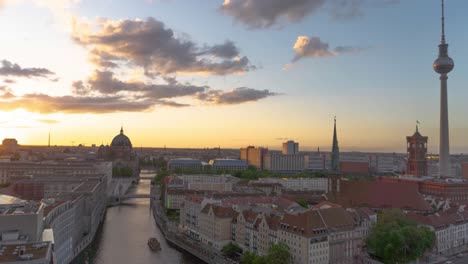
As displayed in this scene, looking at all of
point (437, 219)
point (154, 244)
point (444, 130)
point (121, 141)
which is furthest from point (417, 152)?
point (121, 141)

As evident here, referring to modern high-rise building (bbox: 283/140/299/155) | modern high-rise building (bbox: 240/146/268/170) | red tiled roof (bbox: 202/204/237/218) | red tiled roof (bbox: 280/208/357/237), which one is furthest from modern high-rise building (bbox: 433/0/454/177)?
modern high-rise building (bbox: 283/140/299/155)

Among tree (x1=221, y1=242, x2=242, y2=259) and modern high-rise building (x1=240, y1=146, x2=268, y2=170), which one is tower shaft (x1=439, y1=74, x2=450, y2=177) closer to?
tree (x1=221, y1=242, x2=242, y2=259)

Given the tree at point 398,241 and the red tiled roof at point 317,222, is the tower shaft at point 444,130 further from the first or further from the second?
the red tiled roof at point 317,222

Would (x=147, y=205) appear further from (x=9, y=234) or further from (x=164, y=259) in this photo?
Result: (x=9, y=234)

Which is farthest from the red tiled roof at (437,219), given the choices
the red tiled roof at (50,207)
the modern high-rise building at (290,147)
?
the modern high-rise building at (290,147)

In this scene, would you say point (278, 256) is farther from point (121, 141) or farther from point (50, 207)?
point (121, 141)

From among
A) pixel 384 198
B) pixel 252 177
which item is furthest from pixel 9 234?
pixel 252 177
